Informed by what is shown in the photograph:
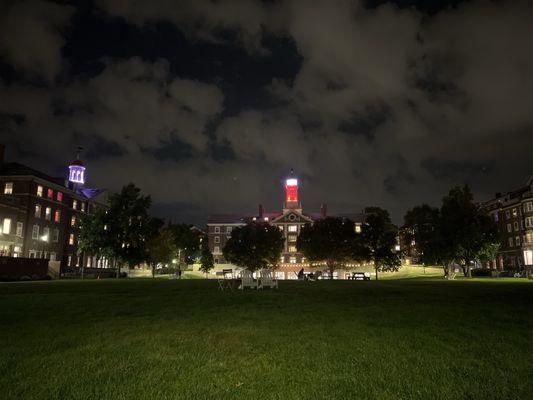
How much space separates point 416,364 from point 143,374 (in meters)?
4.49

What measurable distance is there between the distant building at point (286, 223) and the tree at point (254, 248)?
930 inches

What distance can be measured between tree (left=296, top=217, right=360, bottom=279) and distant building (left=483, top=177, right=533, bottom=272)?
105 feet

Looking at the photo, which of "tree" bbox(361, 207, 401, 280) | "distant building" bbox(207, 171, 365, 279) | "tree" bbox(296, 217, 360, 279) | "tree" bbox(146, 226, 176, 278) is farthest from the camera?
"distant building" bbox(207, 171, 365, 279)

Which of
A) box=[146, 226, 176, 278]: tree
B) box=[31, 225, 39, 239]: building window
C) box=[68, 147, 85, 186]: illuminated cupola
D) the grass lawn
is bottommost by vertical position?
the grass lawn

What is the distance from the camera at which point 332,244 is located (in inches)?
3127

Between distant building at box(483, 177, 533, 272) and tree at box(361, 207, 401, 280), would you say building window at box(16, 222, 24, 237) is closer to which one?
tree at box(361, 207, 401, 280)

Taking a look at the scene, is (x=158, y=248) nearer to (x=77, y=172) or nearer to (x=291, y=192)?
(x=77, y=172)

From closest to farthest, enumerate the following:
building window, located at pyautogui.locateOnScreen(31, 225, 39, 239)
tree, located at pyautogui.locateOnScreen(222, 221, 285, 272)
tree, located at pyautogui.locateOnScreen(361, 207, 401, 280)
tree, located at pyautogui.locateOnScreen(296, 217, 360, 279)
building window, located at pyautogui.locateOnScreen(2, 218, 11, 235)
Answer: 1. building window, located at pyautogui.locateOnScreen(2, 218, 11, 235)
2. building window, located at pyautogui.locateOnScreen(31, 225, 39, 239)
3. tree, located at pyautogui.locateOnScreen(361, 207, 401, 280)
4. tree, located at pyautogui.locateOnScreen(296, 217, 360, 279)
5. tree, located at pyautogui.locateOnScreen(222, 221, 285, 272)

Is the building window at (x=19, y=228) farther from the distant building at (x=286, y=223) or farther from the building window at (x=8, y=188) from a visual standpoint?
the distant building at (x=286, y=223)

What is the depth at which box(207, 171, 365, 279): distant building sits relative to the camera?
381ft

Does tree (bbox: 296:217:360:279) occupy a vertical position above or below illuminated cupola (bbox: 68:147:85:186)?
below

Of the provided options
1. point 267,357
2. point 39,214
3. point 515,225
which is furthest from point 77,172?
point 515,225

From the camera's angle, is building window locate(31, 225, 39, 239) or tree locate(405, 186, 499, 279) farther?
building window locate(31, 225, 39, 239)

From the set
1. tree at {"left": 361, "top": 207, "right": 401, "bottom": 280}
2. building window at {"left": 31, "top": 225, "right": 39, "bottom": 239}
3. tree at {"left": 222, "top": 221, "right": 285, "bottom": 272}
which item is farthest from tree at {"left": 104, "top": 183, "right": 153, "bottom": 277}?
tree at {"left": 361, "top": 207, "right": 401, "bottom": 280}
